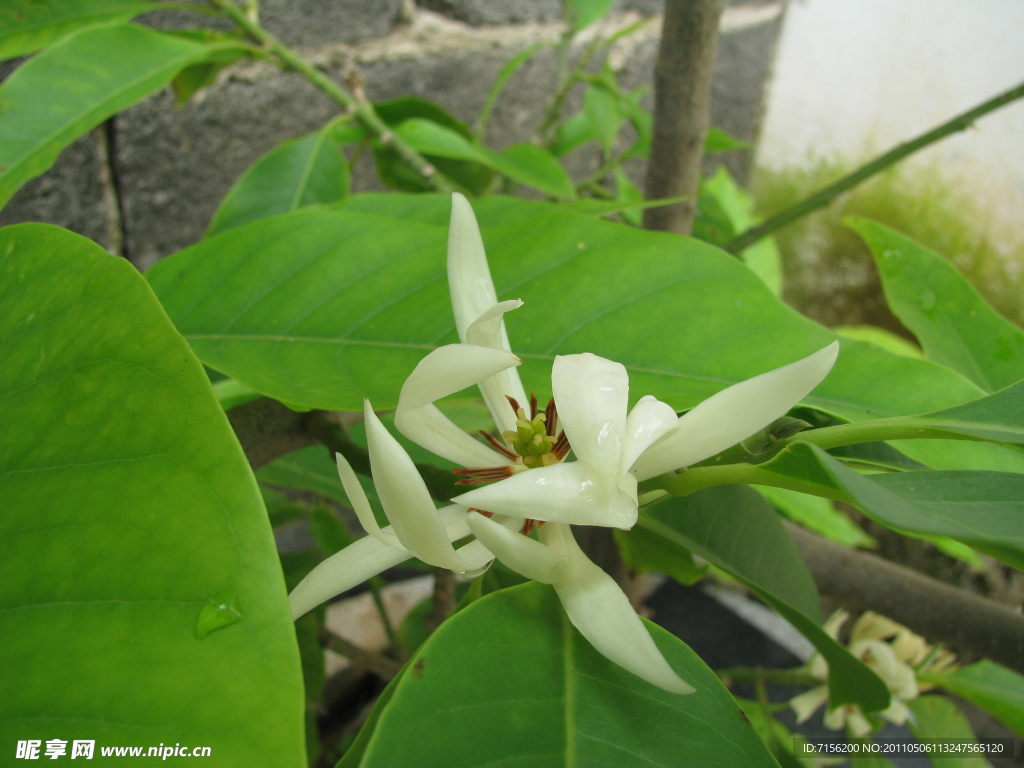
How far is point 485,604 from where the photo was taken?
0.22 m

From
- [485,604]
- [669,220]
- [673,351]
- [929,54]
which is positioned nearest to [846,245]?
[929,54]

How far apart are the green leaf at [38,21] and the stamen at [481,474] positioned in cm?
51

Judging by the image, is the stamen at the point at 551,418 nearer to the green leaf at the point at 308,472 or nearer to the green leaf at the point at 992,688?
the green leaf at the point at 308,472

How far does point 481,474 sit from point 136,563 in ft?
0.36

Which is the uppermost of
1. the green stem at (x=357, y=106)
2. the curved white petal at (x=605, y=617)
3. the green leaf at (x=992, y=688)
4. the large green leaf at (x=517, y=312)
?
the green stem at (x=357, y=106)

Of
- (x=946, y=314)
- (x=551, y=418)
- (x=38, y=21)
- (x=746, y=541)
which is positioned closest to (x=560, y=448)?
(x=551, y=418)

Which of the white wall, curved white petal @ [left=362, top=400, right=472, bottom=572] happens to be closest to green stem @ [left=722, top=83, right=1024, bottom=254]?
curved white petal @ [left=362, top=400, right=472, bottom=572]

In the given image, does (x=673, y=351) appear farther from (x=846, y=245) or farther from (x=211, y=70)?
(x=846, y=245)

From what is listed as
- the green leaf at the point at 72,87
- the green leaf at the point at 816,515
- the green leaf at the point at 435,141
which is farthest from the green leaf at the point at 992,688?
the green leaf at the point at 72,87

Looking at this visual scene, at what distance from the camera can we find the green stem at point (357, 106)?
577mm

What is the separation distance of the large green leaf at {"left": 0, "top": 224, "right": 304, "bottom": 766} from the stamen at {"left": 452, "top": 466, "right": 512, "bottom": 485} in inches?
3.3

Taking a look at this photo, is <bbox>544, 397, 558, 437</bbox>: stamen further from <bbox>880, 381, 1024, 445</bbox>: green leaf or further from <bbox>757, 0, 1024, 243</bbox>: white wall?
<bbox>757, 0, 1024, 243</bbox>: white wall

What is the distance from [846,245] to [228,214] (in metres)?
1.38

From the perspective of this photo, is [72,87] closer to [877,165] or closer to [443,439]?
[443,439]
